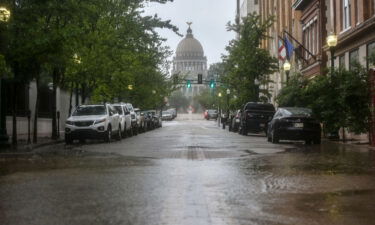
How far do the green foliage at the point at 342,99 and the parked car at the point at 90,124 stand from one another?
894 centimetres

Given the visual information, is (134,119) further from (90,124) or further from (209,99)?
(209,99)

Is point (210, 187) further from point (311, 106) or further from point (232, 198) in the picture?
point (311, 106)

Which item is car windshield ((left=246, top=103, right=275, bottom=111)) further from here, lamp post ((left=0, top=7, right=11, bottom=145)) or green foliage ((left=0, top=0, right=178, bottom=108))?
lamp post ((left=0, top=7, right=11, bottom=145))

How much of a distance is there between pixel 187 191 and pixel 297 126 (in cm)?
1632

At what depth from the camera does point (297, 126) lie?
25.6 metres

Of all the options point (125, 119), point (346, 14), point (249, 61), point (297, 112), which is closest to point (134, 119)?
point (125, 119)

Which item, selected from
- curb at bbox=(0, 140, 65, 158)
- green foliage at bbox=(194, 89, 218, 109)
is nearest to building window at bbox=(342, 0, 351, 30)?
curb at bbox=(0, 140, 65, 158)

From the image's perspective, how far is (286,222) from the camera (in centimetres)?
715

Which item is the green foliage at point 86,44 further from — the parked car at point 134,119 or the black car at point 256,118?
the black car at point 256,118

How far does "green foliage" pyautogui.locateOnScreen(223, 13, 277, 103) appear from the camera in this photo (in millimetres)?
51312

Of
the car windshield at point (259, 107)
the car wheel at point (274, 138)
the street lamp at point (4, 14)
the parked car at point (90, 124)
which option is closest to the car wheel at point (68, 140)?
the parked car at point (90, 124)

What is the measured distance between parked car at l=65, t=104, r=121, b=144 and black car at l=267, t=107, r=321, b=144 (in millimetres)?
7243

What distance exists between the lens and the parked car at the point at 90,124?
27.1 m

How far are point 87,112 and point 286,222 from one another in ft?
73.3
